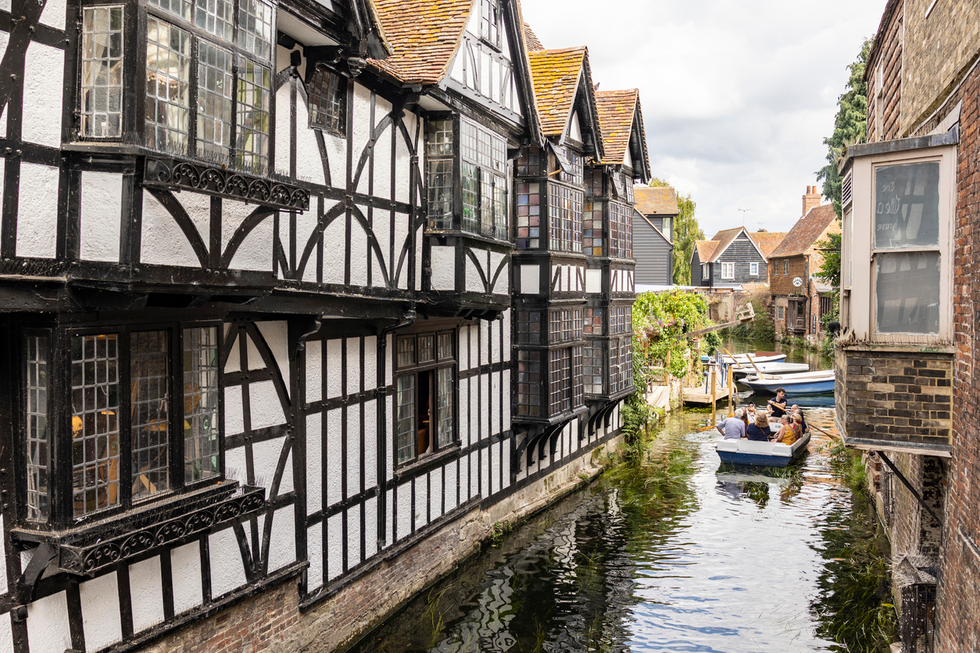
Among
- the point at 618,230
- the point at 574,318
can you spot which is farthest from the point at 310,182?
the point at 618,230

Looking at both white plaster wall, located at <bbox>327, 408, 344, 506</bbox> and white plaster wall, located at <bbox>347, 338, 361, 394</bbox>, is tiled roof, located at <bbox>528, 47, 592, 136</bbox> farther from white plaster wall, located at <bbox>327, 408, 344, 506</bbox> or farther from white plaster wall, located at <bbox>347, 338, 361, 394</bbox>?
white plaster wall, located at <bbox>327, 408, 344, 506</bbox>

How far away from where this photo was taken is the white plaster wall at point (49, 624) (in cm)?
573

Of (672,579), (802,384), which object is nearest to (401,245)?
(672,579)

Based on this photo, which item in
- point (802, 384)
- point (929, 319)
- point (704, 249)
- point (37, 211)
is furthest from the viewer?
point (704, 249)

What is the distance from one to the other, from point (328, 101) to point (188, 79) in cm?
310

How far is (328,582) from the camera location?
9289 mm

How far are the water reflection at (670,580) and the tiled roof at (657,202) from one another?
30.6 m

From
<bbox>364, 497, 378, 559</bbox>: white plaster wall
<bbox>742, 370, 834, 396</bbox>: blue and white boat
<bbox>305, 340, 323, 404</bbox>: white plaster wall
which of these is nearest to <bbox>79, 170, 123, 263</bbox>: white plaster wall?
<bbox>305, 340, 323, 404</bbox>: white plaster wall

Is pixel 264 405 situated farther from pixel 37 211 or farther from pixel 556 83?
pixel 556 83

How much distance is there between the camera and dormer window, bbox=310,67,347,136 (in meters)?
8.77

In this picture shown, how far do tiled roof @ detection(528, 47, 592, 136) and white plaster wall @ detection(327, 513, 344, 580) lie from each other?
28.8 ft

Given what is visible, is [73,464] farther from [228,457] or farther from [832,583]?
[832,583]

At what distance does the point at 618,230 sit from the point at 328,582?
1203 cm

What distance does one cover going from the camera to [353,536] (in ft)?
32.2
